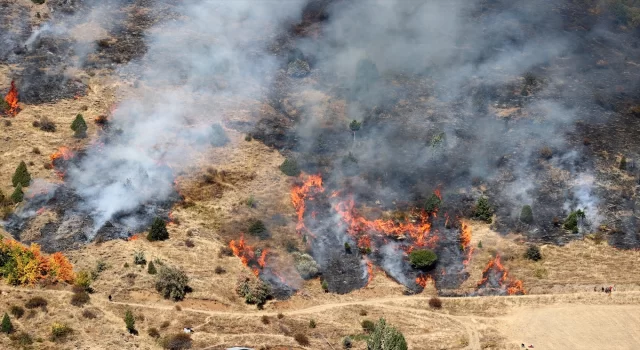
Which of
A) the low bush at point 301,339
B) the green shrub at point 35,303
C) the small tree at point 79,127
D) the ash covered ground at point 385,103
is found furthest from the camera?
the small tree at point 79,127

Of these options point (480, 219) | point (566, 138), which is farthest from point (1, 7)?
point (566, 138)

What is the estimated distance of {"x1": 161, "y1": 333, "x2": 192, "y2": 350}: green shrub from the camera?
5581 cm

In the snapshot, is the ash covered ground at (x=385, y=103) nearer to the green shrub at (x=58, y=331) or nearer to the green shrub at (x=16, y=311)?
the green shrub at (x=16, y=311)

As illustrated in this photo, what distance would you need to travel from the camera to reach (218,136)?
77.4m

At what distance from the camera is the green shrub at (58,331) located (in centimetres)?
5441

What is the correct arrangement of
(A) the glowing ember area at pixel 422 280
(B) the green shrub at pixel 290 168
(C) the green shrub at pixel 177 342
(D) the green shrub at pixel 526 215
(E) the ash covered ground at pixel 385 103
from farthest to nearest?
(B) the green shrub at pixel 290 168 < (D) the green shrub at pixel 526 215 < (E) the ash covered ground at pixel 385 103 < (A) the glowing ember area at pixel 422 280 < (C) the green shrub at pixel 177 342

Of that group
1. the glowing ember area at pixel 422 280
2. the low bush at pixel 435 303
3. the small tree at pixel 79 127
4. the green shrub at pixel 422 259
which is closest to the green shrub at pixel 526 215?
the green shrub at pixel 422 259

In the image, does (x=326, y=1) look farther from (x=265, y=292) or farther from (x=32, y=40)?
(x=265, y=292)

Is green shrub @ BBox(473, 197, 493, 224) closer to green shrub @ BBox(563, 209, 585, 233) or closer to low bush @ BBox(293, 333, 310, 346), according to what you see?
green shrub @ BBox(563, 209, 585, 233)

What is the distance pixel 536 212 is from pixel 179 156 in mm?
36064

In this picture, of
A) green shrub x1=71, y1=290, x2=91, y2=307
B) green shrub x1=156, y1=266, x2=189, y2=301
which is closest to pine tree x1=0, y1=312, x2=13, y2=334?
green shrub x1=71, y1=290, x2=91, y2=307

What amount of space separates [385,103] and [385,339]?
117 feet

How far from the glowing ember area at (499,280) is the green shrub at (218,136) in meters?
29.7

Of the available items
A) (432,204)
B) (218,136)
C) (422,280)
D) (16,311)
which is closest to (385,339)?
(422,280)
